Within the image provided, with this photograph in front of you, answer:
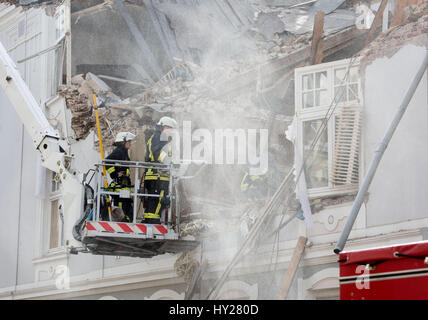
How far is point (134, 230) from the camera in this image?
9938 millimetres

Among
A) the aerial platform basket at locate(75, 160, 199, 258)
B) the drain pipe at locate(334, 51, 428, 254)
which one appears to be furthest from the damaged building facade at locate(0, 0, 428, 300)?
the aerial platform basket at locate(75, 160, 199, 258)

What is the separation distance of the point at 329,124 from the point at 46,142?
4.36 meters

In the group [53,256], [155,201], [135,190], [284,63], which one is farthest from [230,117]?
[53,256]

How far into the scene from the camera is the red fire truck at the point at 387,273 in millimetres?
6090

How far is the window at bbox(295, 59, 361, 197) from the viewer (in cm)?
939

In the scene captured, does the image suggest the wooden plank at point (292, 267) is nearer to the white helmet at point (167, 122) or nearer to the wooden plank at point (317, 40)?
the wooden plank at point (317, 40)

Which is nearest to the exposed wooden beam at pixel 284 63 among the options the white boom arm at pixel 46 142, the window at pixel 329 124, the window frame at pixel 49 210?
the window at pixel 329 124

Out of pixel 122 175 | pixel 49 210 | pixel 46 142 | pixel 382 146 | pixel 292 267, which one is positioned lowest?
pixel 292 267

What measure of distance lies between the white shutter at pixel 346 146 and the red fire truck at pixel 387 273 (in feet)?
8.73

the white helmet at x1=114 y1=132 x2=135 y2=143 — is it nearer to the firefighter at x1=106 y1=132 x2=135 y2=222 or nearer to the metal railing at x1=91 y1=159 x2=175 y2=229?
the firefighter at x1=106 y1=132 x2=135 y2=222

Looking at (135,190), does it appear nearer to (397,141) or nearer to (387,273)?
(397,141)

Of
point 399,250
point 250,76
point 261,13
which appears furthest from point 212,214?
point 399,250
